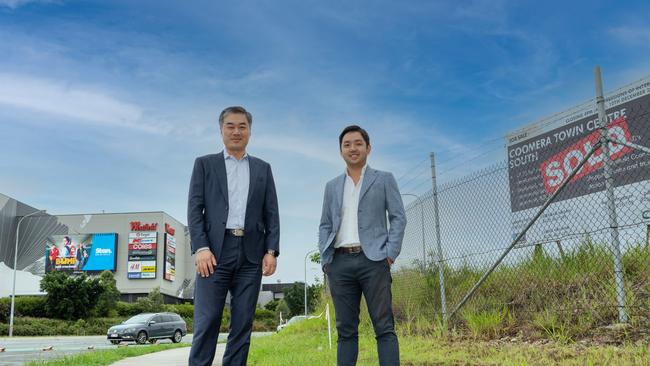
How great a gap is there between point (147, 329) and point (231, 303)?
769 inches

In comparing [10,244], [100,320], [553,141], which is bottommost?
[100,320]

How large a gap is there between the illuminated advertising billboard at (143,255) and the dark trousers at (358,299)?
7208 cm

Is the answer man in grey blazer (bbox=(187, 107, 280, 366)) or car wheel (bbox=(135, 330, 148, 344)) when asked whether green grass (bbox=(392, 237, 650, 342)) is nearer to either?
man in grey blazer (bbox=(187, 107, 280, 366))

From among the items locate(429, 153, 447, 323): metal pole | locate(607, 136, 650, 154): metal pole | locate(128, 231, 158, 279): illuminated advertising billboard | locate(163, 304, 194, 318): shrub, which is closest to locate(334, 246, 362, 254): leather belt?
locate(607, 136, 650, 154): metal pole

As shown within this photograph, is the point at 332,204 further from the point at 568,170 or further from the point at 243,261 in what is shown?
the point at 568,170

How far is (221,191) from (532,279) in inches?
205

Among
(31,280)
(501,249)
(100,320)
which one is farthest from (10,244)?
(501,249)

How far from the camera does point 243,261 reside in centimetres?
377

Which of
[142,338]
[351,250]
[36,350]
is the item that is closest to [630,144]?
[351,250]

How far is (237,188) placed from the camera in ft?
13.0

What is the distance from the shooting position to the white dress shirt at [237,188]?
3.85 metres

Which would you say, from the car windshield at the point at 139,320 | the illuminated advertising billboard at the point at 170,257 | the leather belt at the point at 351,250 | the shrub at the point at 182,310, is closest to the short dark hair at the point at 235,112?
the leather belt at the point at 351,250

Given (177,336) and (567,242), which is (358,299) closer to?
(567,242)

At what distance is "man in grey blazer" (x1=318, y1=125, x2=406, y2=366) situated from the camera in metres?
4.00
